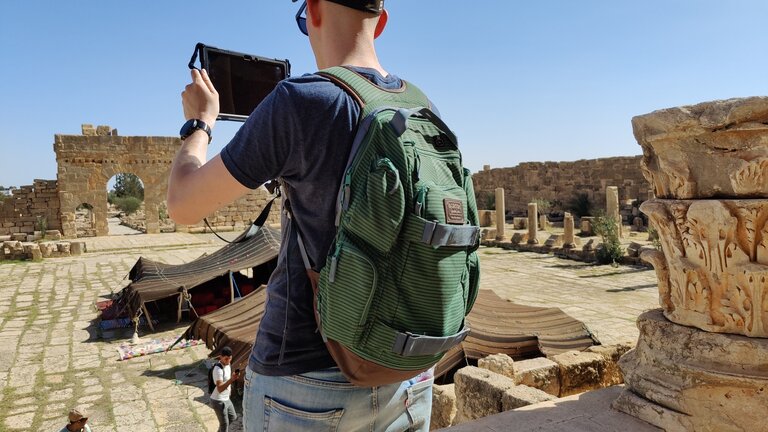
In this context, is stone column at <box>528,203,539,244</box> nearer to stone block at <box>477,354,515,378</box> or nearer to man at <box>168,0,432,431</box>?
stone block at <box>477,354,515,378</box>

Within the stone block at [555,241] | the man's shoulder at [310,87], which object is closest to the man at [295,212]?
the man's shoulder at [310,87]

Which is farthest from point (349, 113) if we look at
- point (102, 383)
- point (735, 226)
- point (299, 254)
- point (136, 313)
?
point (136, 313)

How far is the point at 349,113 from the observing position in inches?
44.5

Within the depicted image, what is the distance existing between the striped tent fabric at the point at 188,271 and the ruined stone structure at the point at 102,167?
1348 cm

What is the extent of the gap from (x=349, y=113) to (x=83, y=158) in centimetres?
2375

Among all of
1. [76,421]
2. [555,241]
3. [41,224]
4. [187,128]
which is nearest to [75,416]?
[76,421]

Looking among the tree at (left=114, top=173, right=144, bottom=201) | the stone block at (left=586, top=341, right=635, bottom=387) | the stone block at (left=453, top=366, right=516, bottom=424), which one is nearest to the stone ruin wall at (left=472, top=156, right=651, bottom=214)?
the stone block at (left=586, top=341, right=635, bottom=387)

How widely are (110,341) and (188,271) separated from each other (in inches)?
62.3

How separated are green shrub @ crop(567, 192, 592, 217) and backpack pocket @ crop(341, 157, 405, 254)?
2215 cm

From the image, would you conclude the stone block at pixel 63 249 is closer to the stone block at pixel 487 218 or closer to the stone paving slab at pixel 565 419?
the stone block at pixel 487 218

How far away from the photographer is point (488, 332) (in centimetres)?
529

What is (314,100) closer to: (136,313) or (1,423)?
(1,423)

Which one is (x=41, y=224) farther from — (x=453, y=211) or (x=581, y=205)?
(x=453, y=211)

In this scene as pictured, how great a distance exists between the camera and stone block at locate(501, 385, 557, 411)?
10.3 feet
